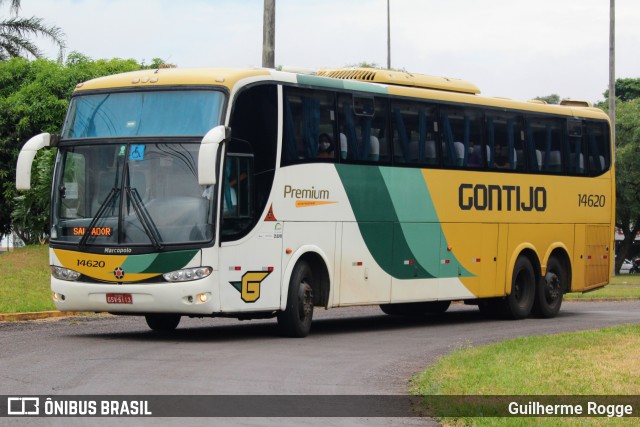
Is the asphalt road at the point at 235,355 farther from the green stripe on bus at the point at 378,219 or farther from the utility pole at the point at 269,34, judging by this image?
the utility pole at the point at 269,34


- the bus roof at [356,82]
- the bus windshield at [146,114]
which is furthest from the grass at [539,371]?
the bus roof at [356,82]

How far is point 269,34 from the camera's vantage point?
26.2 m

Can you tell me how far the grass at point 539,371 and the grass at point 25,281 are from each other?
9.38m

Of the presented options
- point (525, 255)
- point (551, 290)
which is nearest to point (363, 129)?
point (525, 255)

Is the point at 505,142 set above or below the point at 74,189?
above

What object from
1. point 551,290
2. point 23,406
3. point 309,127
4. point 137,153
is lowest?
point 23,406

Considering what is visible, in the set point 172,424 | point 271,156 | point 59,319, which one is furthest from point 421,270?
point 172,424

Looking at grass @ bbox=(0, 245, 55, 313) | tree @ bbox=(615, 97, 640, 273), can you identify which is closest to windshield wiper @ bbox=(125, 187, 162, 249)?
grass @ bbox=(0, 245, 55, 313)

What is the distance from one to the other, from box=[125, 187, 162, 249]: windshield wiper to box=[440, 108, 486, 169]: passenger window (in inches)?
269

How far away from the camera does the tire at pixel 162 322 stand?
65.6ft

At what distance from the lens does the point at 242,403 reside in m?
12.0

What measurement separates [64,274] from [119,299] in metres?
1.05

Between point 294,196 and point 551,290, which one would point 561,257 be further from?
point 294,196

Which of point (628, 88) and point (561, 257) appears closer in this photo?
point (561, 257)
